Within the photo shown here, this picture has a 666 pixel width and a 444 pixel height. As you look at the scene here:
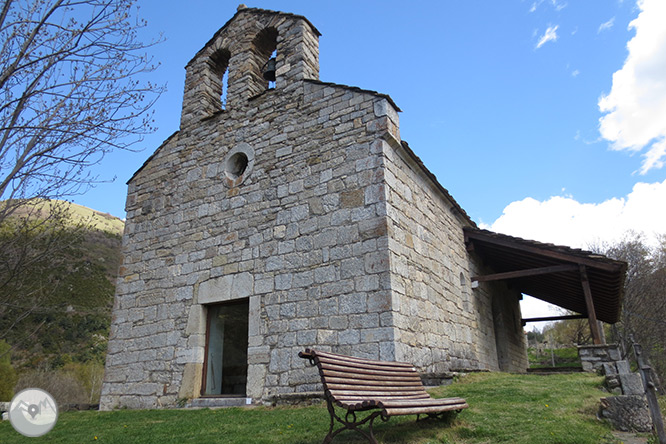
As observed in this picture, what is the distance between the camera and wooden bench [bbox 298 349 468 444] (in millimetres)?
3252

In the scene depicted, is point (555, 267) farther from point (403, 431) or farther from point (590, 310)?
point (403, 431)

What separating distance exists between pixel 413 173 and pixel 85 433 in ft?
18.2

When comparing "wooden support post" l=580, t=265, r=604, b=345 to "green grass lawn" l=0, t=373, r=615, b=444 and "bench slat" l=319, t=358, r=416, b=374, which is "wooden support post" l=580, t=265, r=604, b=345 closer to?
"green grass lawn" l=0, t=373, r=615, b=444

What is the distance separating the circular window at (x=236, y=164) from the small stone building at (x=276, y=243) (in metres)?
0.02

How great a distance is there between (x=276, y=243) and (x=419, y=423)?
11.3 feet

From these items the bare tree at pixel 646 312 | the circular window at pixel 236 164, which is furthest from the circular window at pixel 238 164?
the bare tree at pixel 646 312

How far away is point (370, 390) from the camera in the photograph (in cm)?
386

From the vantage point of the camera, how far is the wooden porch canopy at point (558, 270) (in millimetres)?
8234

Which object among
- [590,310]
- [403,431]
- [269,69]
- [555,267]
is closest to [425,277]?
[555,267]

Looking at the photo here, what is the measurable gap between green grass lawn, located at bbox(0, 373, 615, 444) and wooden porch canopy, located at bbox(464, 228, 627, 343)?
2.35m

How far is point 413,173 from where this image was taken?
752 centimetres

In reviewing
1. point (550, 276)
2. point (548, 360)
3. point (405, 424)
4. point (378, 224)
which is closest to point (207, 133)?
point (378, 224)

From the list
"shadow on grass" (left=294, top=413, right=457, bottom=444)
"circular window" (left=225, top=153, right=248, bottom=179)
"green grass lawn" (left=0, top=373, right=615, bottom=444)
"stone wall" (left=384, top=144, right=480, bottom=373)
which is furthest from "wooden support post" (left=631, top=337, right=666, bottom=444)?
"circular window" (left=225, top=153, right=248, bottom=179)

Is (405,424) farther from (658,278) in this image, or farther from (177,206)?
(658,278)
